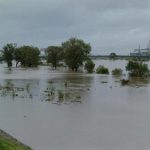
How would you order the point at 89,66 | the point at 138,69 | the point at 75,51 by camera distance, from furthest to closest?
the point at 89,66 → the point at 75,51 → the point at 138,69

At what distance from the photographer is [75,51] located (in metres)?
88.1

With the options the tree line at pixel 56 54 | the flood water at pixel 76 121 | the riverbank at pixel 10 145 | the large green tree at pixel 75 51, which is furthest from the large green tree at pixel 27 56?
the riverbank at pixel 10 145

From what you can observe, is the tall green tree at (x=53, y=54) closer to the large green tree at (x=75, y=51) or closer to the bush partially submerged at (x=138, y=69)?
the large green tree at (x=75, y=51)

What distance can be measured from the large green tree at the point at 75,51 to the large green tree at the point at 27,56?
26.9 meters

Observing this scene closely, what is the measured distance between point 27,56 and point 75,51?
3220 cm

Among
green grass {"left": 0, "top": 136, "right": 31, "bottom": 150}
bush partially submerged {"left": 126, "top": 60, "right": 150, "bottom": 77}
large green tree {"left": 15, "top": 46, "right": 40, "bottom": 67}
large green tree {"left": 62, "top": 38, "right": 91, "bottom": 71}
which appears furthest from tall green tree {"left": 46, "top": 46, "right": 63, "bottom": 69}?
green grass {"left": 0, "top": 136, "right": 31, "bottom": 150}

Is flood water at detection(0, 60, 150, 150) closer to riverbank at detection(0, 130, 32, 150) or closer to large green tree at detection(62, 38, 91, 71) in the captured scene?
riverbank at detection(0, 130, 32, 150)

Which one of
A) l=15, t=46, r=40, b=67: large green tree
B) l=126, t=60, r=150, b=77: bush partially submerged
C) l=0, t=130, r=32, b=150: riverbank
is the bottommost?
l=0, t=130, r=32, b=150: riverbank

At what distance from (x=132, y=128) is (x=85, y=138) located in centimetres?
370

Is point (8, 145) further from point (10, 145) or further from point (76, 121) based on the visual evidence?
point (76, 121)

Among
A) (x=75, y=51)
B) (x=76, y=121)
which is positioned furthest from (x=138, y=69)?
(x=76, y=121)

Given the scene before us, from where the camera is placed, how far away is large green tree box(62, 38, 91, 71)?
8825 cm

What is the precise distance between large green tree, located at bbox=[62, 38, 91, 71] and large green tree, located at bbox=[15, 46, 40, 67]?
2687cm

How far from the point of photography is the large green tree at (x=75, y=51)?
88.2 m
